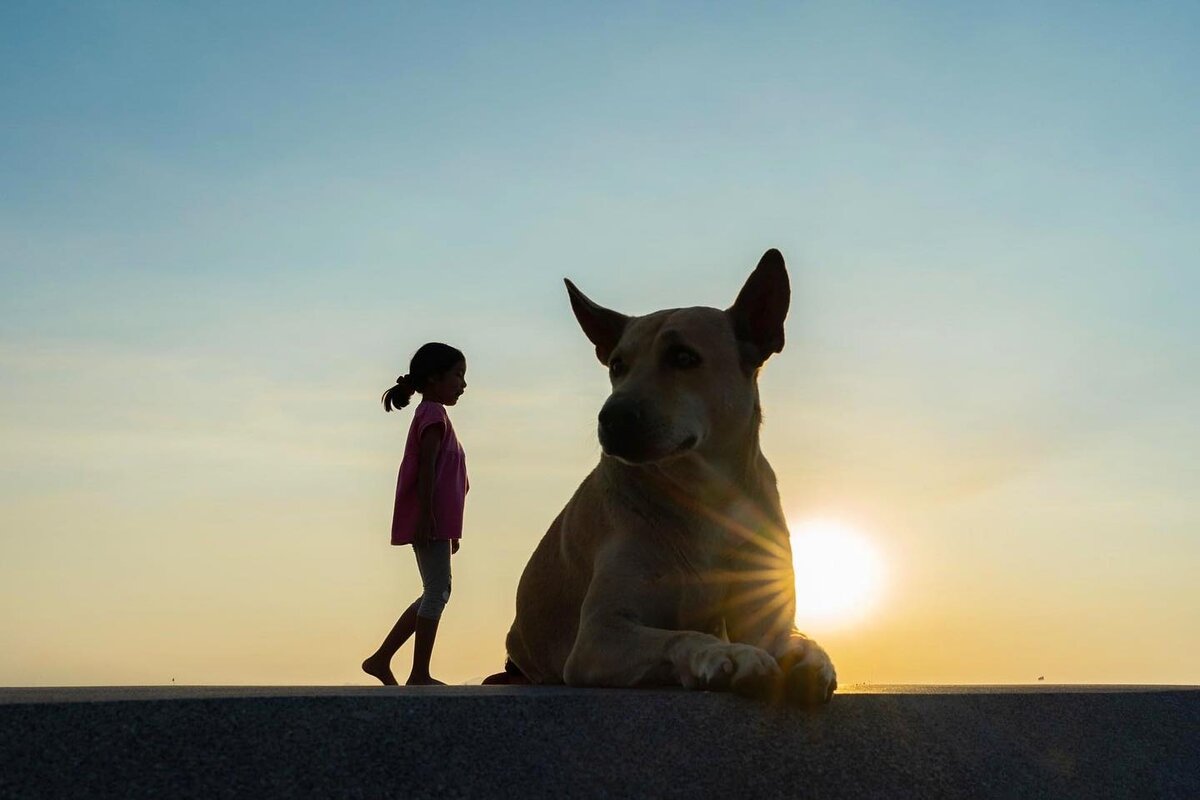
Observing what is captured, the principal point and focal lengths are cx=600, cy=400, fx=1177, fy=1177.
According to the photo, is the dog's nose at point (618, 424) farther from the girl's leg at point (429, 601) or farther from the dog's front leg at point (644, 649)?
the girl's leg at point (429, 601)

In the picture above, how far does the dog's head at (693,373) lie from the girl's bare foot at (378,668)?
421 cm

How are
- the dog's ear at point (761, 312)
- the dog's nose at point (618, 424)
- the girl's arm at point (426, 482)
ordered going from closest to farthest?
the dog's nose at point (618, 424), the dog's ear at point (761, 312), the girl's arm at point (426, 482)

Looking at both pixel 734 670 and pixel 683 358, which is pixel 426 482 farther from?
pixel 734 670

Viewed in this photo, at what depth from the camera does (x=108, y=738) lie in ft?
10.6

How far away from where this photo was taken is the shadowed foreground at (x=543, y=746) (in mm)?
3225

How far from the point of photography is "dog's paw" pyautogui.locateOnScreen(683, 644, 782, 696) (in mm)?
4348

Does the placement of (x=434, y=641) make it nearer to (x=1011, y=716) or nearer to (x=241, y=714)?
(x=1011, y=716)

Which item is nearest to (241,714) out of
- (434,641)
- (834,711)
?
(834,711)

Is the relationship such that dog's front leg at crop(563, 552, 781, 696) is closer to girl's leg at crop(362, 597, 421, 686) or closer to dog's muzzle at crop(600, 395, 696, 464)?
dog's muzzle at crop(600, 395, 696, 464)

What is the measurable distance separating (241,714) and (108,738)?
1.17 feet

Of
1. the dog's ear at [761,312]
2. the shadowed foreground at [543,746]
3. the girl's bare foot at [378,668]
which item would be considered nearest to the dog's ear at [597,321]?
the dog's ear at [761,312]

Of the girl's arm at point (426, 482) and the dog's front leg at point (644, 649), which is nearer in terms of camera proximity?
the dog's front leg at point (644, 649)

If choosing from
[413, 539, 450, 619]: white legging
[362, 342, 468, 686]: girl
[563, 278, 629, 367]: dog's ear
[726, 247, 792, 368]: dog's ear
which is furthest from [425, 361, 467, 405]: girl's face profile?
[726, 247, 792, 368]: dog's ear

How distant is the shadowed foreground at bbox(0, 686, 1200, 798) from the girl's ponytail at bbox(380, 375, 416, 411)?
5512 millimetres
